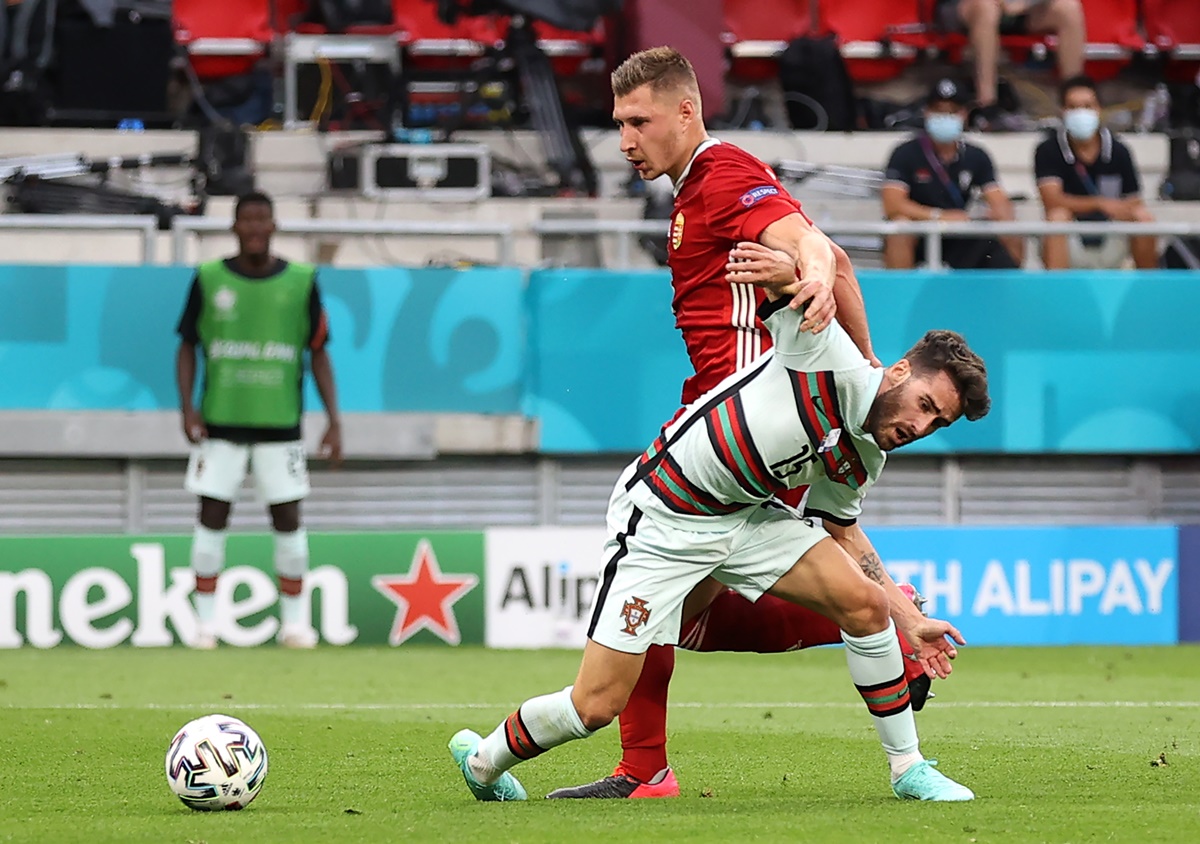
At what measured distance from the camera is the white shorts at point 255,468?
1117 centimetres

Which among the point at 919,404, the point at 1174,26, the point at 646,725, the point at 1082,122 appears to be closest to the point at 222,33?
the point at 1082,122

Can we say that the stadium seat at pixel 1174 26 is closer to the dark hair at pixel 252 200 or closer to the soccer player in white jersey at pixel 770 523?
the dark hair at pixel 252 200

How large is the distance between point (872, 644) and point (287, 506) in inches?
246

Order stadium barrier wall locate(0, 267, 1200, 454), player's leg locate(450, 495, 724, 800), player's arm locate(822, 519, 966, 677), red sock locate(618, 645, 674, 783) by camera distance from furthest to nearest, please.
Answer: stadium barrier wall locate(0, 267, 1200, 454) → red sock locate(618, 645, 674, 783) → player's arm locate(822, 519, 966, 677) → player's leg locate(450, 495, 724, 800)

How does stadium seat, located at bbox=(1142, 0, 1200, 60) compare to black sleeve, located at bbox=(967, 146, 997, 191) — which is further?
stadium seat, located at bbox=(1142, 0, 1200, 60)

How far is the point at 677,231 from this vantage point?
19.1 feet

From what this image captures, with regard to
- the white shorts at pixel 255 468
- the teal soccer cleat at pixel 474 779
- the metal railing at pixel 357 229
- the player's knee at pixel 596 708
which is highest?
the metal railing at pixel 357 229

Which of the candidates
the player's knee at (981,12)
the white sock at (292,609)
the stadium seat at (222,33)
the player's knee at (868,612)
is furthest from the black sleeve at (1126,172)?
the player's knee at (868,612)

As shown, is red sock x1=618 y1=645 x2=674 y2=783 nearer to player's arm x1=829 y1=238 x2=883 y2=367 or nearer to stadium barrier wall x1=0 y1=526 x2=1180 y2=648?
player's arm x1=829 y1=238 x2=883 y2=367

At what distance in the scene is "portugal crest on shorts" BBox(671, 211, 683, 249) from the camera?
5.80m

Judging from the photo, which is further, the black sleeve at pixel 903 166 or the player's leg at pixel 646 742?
the black sleeve at pixel 903 166

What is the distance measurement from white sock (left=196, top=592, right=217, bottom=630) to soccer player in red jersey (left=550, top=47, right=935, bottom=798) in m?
5.77

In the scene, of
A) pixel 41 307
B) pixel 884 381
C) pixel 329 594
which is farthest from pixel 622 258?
pixel 884 381

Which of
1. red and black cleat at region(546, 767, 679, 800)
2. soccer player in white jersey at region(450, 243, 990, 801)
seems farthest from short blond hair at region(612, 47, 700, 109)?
red and black cleat at region(546, 767, 679, 800)
